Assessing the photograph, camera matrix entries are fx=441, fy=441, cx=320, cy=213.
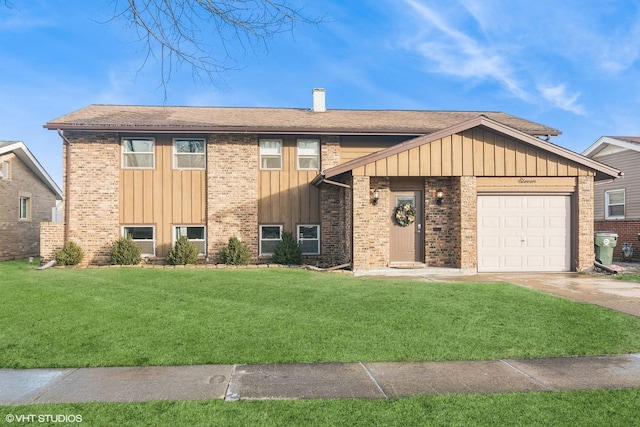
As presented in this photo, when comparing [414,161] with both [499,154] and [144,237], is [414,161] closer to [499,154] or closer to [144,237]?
[499,154]

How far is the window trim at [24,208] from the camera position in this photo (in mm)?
20422

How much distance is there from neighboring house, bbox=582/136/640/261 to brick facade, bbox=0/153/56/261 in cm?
2498

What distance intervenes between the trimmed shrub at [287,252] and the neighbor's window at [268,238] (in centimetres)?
57

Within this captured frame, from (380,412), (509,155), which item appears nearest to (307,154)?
(509,155)

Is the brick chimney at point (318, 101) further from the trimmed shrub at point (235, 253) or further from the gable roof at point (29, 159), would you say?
the gable roof at point (29, 159)

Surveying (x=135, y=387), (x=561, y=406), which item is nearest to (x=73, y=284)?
(x=135, y=387)

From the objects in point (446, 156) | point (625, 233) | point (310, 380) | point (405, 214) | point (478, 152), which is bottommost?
point (310, 380)

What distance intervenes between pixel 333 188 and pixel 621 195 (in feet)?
43.4

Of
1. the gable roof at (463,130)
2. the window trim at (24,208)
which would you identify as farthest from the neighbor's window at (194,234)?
the window trim at (24,208)

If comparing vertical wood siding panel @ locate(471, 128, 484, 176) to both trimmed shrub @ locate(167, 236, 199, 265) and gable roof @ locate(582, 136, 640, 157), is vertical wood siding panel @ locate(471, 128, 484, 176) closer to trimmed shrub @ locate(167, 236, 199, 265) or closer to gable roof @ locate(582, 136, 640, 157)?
trimmed shrub @ locate(167, 236, 199, 265)

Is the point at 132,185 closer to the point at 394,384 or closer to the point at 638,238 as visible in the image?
the point at 394,384

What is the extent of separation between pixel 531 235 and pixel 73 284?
12.4 m

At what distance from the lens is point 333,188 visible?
15.4m

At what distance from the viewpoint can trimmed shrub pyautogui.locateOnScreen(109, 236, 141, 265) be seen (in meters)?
14.0
